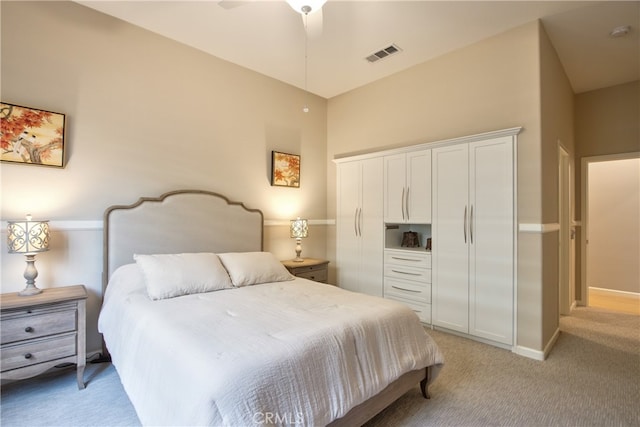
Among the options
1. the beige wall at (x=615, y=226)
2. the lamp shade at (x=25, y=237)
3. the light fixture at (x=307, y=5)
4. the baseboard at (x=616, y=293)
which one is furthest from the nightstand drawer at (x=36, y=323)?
the baseboard at (x=616, y=293)

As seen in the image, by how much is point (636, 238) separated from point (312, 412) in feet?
20.2

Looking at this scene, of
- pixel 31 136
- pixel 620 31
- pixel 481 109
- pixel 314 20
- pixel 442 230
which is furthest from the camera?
pixel 442 230

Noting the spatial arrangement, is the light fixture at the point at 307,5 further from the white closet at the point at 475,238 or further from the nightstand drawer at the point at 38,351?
the nightstand drawer at the point at 38,351

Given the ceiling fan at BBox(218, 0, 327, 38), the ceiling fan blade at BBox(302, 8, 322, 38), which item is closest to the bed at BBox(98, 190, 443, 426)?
the ceiling fan at BBox(218, 0, 327, 38)

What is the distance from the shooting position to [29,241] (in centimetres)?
222

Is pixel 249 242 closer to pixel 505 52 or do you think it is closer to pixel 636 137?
pixel 505 52

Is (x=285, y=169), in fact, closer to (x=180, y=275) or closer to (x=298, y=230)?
(x=298, y=230)

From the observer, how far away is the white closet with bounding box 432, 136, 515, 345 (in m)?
2.98

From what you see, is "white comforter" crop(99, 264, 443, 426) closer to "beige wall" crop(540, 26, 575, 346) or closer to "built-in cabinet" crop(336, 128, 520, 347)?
"built-in cabinet" crop(336, 128, 520, 347)

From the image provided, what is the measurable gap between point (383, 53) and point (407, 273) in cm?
260

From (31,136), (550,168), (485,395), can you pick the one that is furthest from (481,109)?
(31,136)

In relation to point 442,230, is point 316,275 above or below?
below

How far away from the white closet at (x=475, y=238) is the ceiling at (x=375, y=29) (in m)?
1.13

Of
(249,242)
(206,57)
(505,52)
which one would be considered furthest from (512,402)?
(206,57)
